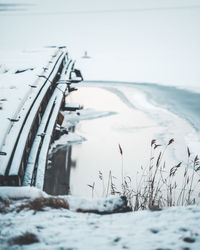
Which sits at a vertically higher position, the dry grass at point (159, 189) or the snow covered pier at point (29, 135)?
the snow covered pier at point (29, 135)

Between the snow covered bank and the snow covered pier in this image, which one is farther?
the snow covered pier

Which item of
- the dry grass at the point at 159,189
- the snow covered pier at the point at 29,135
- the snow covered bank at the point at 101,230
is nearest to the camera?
the snow covered bank at the point at 101,230

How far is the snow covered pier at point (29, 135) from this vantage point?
1713 mm

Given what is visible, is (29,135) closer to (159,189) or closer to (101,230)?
(101,230)

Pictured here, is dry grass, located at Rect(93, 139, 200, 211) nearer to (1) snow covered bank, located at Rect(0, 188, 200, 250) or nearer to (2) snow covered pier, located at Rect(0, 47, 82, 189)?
(1) snow covered bank, located at Rect(0, 188, 200, 250)

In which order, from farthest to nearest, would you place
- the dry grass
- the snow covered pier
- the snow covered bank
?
the dry grass, the snow covered pier, the snow covered bank

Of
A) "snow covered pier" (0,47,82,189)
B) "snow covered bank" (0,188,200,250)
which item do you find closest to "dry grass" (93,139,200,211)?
"snow covered bank" (0,188,200,250)

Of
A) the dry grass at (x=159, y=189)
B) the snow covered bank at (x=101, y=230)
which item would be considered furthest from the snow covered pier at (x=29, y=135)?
the dry grass at (x=159, y=189)

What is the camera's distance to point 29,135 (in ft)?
7.13

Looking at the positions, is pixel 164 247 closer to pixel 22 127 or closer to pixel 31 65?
pixel 22 127

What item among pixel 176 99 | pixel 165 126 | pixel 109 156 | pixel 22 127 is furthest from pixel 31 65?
pixel 176 99

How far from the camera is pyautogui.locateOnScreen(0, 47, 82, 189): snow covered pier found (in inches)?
67.4

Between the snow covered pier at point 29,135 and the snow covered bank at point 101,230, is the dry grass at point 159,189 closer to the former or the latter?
the snow covered bank at point 101,230

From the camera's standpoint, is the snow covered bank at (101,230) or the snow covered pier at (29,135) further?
the snow covered pier at (29,135)
